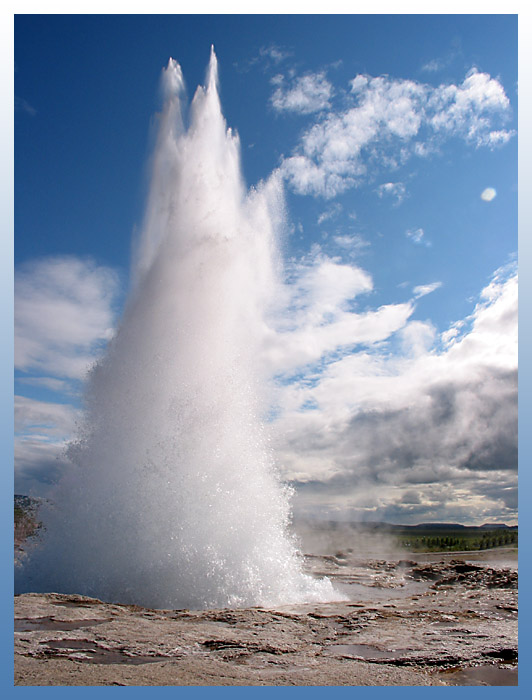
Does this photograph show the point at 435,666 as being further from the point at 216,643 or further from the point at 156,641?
the point at 156,641

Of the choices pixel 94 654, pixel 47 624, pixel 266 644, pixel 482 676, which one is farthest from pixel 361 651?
pixel 47 624

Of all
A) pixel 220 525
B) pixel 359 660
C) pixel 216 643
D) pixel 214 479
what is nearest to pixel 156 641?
pixel 216 643

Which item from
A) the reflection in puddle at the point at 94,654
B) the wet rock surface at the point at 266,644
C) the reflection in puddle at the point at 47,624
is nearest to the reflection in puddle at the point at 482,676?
the wet rock surface at the point at 266,644

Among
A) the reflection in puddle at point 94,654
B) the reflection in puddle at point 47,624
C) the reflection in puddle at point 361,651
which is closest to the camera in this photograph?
the reflection in puddle at point 94,654

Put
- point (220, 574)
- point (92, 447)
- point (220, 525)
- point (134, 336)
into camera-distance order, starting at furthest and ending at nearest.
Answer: point (134, 336), point (92, 447), point (220, 525), point (220, 574)

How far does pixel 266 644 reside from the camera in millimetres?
7363

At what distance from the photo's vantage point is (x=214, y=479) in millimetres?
12242

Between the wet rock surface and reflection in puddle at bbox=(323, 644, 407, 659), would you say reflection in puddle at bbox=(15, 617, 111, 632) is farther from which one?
reflection in puddle at bbox=(323, 644, 407, 659)

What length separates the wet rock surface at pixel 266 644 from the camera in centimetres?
612

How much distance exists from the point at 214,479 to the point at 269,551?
2396 millimetres

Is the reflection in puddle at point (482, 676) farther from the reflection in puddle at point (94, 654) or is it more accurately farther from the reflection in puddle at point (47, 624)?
the reflection in puddle at point (47, 624)

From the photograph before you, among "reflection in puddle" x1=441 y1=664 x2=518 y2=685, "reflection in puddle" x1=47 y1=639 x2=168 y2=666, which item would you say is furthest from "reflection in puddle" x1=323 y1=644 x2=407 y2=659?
"reflection in puddle" x1=47 y1=639 x2=168 y2=666

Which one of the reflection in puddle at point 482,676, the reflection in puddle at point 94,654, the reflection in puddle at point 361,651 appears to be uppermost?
the reflection in puddle at point 94,654

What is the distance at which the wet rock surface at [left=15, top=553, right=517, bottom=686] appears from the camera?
6117 mm
